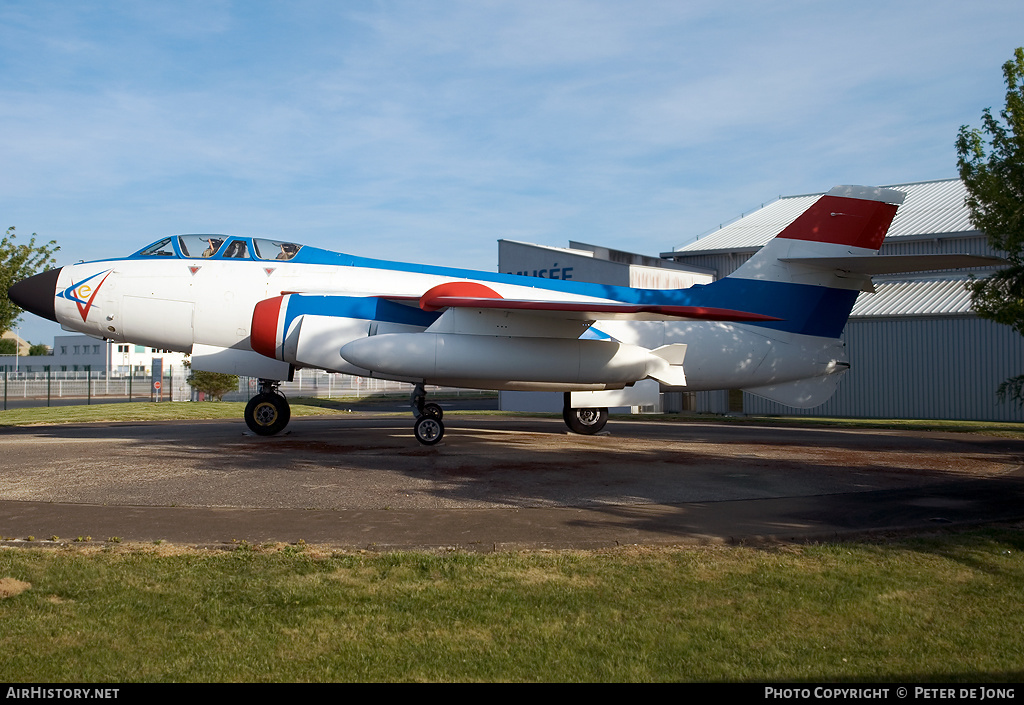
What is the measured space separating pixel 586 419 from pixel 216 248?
331 inches

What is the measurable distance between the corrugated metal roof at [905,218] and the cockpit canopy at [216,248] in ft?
76.2

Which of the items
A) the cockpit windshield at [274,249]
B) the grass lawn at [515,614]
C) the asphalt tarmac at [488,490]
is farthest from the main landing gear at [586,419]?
the grass lawn at [515,614]

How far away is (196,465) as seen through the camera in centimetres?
1132

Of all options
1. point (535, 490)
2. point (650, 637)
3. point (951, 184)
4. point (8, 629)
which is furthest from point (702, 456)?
point (951, 184)

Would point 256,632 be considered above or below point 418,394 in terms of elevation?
below

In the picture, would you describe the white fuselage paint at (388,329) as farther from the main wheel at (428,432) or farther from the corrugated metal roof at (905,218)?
the corrugated metal roof at (905,218)

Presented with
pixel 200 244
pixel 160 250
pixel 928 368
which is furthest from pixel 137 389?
pixel 928 368

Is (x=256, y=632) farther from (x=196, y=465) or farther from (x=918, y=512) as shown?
(x=196, y=465)

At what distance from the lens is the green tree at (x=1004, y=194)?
38.0ft

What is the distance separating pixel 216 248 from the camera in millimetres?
15250

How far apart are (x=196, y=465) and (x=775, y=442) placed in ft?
35.7

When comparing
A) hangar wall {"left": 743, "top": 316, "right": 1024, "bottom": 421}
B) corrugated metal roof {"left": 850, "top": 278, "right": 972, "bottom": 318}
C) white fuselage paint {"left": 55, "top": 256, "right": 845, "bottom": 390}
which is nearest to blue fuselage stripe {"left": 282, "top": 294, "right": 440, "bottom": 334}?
white fuselage paint {"left": 55, "top": 256, "right": 845, "bottom": 390}

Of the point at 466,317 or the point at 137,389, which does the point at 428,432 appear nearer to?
the point at 466,317

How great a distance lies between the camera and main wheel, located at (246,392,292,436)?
1578 cm
